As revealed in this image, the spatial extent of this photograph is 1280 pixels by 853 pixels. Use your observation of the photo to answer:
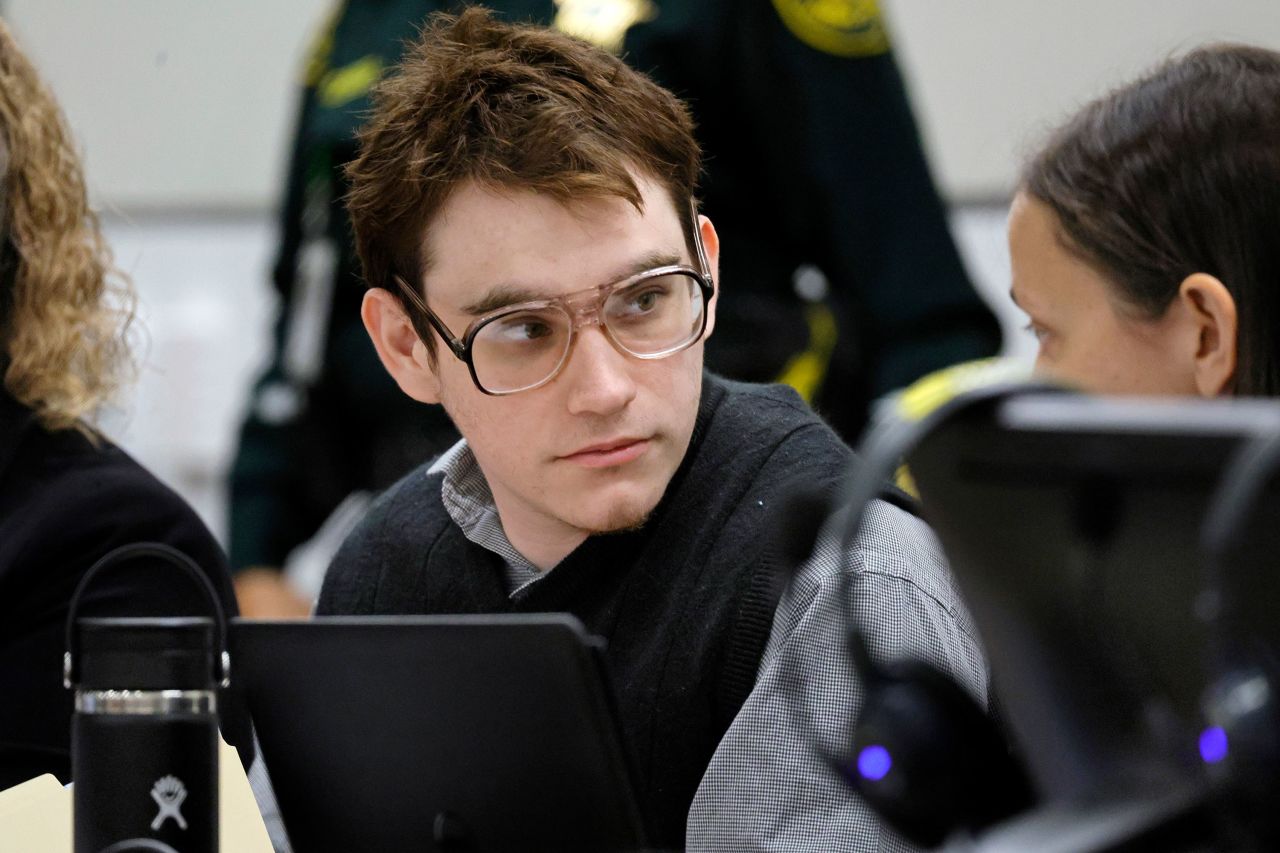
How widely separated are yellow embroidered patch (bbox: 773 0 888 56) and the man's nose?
3.45 feet

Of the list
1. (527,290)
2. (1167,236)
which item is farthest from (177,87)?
(1167,236)

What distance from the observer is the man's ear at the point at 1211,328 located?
1376mm

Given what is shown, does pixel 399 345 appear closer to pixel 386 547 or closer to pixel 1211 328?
pixel 386 547

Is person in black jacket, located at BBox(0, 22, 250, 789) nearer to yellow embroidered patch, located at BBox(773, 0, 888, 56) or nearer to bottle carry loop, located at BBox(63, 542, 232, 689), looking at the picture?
bottle carry loop, located at BBox(63, 542, 232, 689)

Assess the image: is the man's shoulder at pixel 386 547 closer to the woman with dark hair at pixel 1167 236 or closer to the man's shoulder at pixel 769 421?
the man's shoulder at pixel 769 421

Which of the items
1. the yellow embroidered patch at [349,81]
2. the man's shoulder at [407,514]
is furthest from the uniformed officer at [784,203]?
the man's shoulder at [407,514]

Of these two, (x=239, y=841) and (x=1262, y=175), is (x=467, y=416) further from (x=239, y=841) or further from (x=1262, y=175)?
(x=1262, y=175)

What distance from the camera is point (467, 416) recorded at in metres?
1.47

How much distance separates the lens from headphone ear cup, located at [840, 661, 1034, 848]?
789mm

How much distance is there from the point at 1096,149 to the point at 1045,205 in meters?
0.06

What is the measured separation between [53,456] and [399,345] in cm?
44

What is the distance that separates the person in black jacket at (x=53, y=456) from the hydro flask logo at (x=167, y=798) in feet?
1.86

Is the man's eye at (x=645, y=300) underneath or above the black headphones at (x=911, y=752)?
underneath

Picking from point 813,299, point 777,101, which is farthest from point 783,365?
point 777,101
